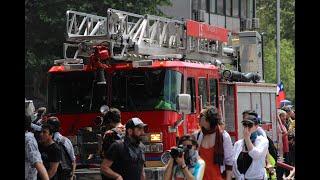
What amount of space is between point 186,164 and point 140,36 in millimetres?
5526

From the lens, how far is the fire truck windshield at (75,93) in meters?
13.4

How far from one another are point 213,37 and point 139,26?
254cm

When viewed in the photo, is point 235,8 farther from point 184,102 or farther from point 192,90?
point 184,102

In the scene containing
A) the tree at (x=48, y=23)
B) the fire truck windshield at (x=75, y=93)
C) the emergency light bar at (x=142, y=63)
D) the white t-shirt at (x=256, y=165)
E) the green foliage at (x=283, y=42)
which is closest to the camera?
the white t-shirt at (x=256, y=165)

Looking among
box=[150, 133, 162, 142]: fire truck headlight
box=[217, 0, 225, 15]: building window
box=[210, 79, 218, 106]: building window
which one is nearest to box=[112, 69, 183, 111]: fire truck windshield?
box=[150, 133, 162, 142]: fire truck headlight

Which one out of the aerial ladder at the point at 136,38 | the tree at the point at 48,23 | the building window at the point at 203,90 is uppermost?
the tree at the point at 48,23

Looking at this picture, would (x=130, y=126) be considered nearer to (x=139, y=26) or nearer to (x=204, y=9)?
(x=139, y=26)

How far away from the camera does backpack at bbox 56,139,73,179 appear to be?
10578mm

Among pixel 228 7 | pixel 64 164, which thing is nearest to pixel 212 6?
pixel 228 7

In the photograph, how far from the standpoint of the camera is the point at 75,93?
13.6 meters

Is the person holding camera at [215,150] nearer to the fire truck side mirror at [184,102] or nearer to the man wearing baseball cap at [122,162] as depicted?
the man wearing baseball cap at [122,162]

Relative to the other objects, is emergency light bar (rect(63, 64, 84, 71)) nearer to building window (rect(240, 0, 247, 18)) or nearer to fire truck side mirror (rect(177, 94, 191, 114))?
fire truck side mirror (rect(177, 94, 191, 114))

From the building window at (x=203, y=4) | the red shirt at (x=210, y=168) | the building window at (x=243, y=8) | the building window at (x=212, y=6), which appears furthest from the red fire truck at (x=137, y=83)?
the building window at (x=243, y=8)
